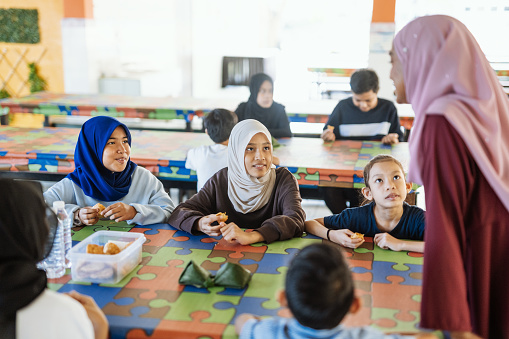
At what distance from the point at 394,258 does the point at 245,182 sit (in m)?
0.84

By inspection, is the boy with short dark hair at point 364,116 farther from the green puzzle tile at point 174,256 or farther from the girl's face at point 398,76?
the girl's face at point 398,76

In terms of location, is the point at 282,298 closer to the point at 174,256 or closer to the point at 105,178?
the point at 174,256

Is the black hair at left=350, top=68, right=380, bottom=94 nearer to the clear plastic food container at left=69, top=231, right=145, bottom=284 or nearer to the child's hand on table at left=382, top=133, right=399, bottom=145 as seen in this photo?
the child's hand on table at left=382, top=133, right=399, bottom=145

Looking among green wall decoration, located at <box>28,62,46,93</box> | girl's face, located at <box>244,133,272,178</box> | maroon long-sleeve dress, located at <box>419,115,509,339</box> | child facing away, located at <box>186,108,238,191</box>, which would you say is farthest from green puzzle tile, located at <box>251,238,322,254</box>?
green wall decoration, located at <box>28,62,46,93</box>

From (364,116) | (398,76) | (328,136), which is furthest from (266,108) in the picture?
(398,76)

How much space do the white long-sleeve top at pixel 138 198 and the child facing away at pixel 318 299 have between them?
117 centimetres

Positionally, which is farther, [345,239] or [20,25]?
[20,25]

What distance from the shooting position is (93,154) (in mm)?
2617

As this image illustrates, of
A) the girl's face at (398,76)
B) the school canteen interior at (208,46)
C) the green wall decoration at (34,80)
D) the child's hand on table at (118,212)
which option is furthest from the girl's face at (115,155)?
the green wall decoration at (34,80)

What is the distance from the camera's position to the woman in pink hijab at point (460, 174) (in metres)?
1.40

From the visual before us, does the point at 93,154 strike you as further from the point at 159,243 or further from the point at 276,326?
the point at 276,326

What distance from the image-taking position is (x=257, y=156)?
2.50 metres

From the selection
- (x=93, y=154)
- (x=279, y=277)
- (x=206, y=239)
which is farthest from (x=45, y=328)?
(x=93, y=154)

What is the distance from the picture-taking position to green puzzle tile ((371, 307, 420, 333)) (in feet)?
4.73
